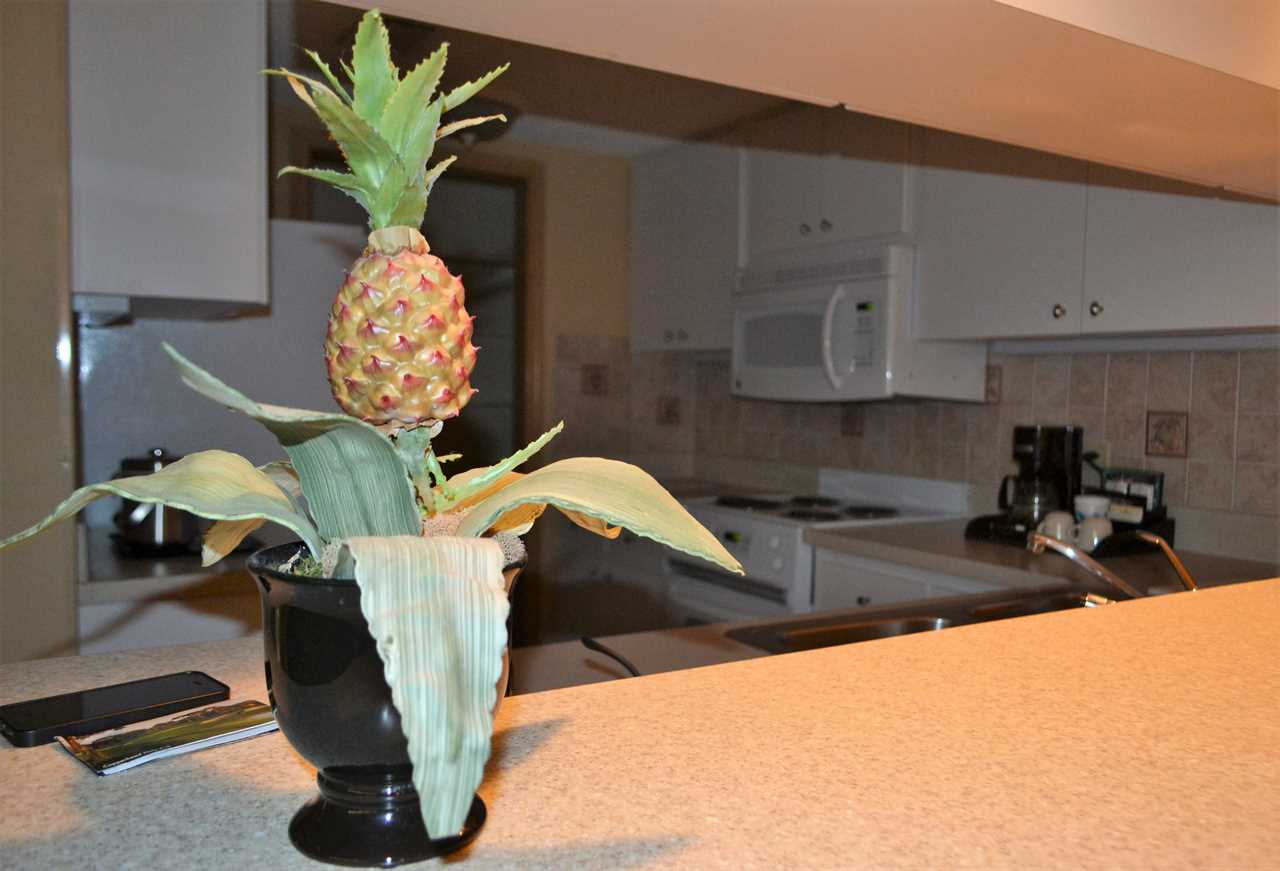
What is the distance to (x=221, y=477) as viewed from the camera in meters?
0.48

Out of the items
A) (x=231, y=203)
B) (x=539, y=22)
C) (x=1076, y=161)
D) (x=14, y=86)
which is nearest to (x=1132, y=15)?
(x=539, y=22)

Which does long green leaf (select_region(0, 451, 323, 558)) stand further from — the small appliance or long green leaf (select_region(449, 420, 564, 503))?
the small appliance

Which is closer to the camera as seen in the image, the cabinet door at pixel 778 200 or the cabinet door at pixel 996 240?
the cabinet door at pixel 996 240

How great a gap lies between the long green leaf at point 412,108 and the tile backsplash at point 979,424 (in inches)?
95.2

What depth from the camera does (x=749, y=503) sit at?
338cm

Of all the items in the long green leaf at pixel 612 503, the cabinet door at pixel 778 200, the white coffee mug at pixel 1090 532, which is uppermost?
the cabinet door at pixel 778 200

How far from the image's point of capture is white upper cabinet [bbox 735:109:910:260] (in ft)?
9.73

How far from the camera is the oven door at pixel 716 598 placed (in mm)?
3031

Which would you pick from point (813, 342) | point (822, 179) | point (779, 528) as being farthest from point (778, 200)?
point (779, 528)

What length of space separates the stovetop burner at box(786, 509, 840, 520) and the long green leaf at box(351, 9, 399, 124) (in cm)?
265

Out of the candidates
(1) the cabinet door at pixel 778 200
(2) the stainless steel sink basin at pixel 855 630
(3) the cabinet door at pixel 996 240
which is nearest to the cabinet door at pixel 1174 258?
(3) the cabinet door at pixel 996 240

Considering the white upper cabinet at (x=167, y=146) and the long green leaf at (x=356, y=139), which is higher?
the white upper cabinet at (x=167, y=146)

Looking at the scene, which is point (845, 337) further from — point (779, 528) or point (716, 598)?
point (716, 598)

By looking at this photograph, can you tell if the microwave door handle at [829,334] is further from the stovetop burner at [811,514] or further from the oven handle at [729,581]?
the oven handle at [729,581]
